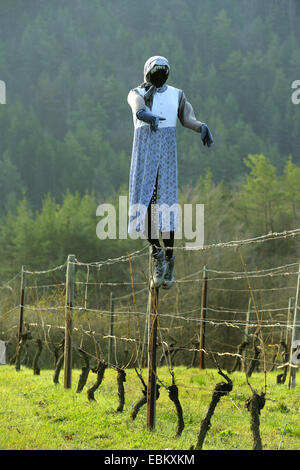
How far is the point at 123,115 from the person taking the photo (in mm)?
57781

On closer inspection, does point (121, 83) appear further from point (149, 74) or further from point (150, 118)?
point (150, 118)

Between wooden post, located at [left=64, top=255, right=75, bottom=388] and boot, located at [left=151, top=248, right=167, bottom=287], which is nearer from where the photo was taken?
boot, located at [left=151, top=248, right=167, bottom=287]

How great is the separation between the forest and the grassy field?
1060cm

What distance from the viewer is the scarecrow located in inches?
149

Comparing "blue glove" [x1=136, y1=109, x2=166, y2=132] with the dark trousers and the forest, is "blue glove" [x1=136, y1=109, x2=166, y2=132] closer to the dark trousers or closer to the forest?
the dark trousers

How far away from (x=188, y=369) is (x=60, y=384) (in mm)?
3654

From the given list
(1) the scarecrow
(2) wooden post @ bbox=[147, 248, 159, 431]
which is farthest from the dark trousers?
(2) wooden post @ bbox=[147, 248, 159, 431]

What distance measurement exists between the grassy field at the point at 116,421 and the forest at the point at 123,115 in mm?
10602

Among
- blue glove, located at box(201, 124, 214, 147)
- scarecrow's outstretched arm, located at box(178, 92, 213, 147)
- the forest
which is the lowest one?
blue glove, located at box(201, 124, 214, 147)

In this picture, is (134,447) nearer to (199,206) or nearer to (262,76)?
(199,206)

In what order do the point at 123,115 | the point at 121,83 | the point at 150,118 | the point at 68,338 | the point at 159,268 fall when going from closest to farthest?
the point at 150,118 → the point at 159,268 → the point at 68,338 → the point at 123,115 → the point at 121,83

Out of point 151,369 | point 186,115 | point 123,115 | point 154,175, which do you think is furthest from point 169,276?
point 123,115

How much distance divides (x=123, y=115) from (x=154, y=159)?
181 ft
